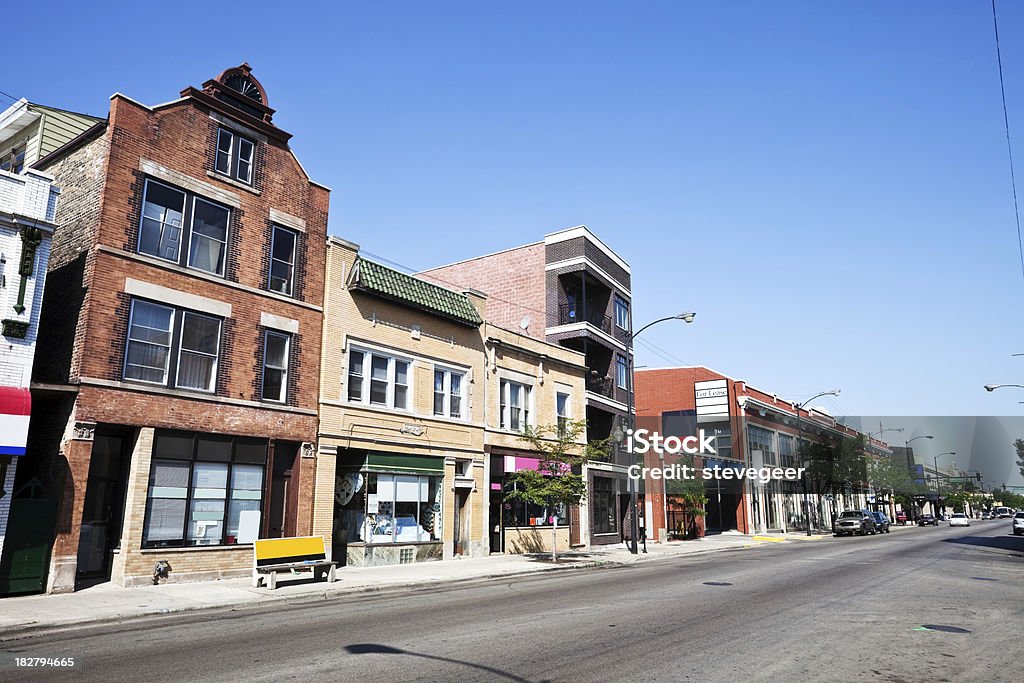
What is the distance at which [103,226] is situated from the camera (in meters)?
17.8

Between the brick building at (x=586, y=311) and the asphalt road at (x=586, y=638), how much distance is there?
19.5 m

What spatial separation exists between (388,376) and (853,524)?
1681 inches

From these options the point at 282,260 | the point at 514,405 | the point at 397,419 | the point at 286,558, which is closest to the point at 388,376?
the point at 397,419

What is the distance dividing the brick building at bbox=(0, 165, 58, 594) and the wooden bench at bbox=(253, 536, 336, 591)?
4725 millimetres

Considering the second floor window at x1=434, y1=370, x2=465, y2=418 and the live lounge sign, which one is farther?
the live lounge sign

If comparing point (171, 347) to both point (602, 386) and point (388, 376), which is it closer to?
point (388, 376)

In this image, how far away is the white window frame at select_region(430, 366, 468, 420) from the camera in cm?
2666

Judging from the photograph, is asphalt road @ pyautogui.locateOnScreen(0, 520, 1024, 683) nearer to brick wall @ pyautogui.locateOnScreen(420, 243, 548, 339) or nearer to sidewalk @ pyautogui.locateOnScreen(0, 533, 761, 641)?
sidewalk @ pyautogui.locateOnScreen(0, 533, 761, 641)

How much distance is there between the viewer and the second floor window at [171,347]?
59.8ft

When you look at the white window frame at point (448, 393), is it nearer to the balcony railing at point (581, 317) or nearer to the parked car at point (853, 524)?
the balcony railing at point (581, 317)

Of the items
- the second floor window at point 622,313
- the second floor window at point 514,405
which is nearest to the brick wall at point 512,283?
the second floor window at point 622,313

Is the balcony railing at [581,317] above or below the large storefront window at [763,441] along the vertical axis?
above

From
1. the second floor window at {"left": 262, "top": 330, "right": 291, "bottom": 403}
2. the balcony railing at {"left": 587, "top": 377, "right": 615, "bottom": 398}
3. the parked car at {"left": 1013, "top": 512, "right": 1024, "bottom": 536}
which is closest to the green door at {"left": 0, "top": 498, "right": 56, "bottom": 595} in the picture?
the second floor window at {"left": 262, "top": 330, "right": 291, "bottom": 403}

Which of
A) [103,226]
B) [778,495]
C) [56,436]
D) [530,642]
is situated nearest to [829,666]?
[530,642]
